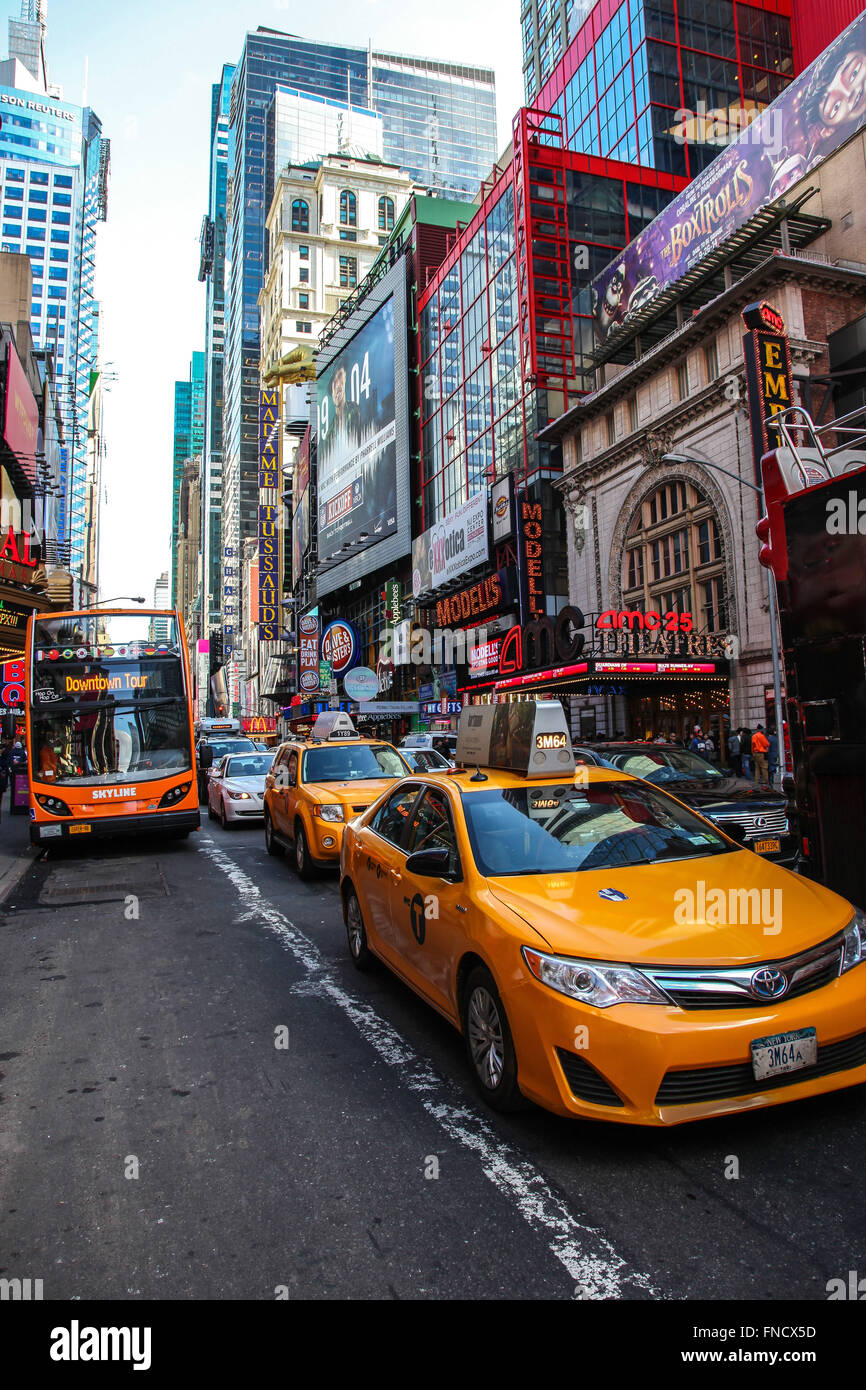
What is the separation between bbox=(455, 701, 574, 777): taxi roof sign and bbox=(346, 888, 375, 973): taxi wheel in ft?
4.64

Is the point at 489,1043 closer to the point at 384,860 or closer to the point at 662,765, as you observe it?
the point at 384,860

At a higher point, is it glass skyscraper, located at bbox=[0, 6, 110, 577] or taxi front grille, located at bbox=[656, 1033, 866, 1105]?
glass skyscraper, located at bbox=[0, 6, 110, 577]

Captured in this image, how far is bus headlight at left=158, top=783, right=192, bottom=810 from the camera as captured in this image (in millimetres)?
12969

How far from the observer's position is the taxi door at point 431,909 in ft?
13.8

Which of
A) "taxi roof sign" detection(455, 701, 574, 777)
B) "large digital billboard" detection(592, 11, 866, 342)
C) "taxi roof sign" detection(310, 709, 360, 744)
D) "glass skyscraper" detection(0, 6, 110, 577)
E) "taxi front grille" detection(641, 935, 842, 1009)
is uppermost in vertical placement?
"glass skyscraper" detection(0, 6, 110, 577)

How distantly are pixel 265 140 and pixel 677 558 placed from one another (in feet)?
499

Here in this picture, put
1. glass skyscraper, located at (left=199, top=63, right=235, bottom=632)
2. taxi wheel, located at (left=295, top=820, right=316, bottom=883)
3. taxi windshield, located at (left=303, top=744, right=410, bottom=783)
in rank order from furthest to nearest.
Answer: glass skyscraper, located at (left=199, top=63, right=235, bottom=632), taxi windshield, located at (left=303, top=744, right=410, bottom=783), taxi wheel, located at (left=295, top=820, right=316, bottom=883)

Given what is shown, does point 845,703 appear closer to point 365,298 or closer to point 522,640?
point 522,640

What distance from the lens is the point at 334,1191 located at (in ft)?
10.5

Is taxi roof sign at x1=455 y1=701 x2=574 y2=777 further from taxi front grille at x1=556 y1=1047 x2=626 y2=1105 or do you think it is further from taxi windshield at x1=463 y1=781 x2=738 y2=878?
taxi front grille at x1=556 y1=1047 x2=626 y2=1105

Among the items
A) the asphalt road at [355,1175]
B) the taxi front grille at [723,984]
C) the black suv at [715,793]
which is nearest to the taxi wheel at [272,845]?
the black suv at [715,793]

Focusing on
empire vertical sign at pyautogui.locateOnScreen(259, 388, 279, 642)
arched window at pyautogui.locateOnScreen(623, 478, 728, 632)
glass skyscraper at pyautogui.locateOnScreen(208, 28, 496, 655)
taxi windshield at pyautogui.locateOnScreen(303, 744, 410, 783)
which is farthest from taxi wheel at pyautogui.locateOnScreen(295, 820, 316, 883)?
glass skyscraper at pyautogui.locateOnScreen(208, 28, 496, 655)

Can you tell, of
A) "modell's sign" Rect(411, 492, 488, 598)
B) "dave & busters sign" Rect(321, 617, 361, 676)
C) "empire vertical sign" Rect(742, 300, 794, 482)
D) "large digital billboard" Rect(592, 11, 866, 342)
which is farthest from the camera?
"dave & busters sign" Rect(321, 617, 361, 676)

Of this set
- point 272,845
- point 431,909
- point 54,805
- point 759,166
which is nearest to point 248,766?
point 272,845
